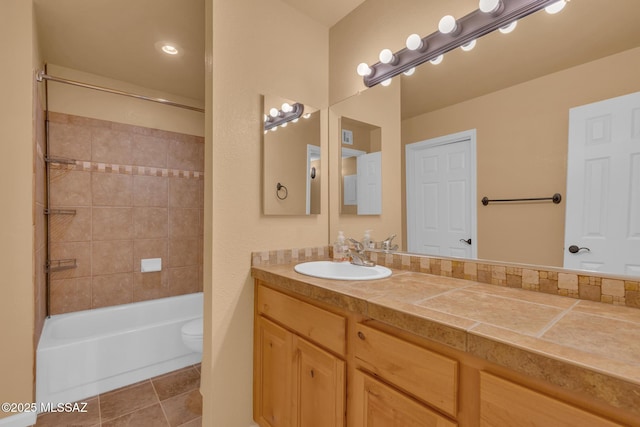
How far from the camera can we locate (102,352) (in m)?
2.04

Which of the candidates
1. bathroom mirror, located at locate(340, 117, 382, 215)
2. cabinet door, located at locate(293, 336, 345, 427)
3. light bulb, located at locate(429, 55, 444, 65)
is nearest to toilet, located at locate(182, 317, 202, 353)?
cabinet door, located at locate(293, 336, 345, 427)

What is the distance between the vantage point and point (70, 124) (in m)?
2.47

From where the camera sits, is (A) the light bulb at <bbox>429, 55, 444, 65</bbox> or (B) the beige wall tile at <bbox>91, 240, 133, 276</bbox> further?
(B) the beige wall tile at <bbox>91, 240, 133, 276</bbox>

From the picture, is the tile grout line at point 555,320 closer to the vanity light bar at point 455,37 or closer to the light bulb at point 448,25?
the vanity light bar at point 455,37

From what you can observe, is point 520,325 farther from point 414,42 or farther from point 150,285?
point 150,285

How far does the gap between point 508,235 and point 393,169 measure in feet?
2.21

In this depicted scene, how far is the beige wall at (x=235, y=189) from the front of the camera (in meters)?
1.47

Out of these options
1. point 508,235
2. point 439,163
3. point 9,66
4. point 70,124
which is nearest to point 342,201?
point 439,163


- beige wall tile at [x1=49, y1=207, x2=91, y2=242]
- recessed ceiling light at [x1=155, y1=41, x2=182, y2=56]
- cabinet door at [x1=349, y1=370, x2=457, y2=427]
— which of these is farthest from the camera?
beige wall tile at [x1=49, y1=207, x2=91, y2=242]

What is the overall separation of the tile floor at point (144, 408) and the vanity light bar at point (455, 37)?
235 centimetres

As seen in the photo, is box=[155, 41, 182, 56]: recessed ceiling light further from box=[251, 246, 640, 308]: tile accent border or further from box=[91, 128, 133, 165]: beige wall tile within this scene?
box=[251, 246, 640, 308]: tile accent border

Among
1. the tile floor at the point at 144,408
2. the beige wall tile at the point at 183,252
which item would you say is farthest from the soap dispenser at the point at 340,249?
the beige wall tile at the point at 183,252

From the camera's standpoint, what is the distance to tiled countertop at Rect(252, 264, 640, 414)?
0.54 m

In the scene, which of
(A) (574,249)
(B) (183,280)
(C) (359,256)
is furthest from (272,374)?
(B) (183,280)
